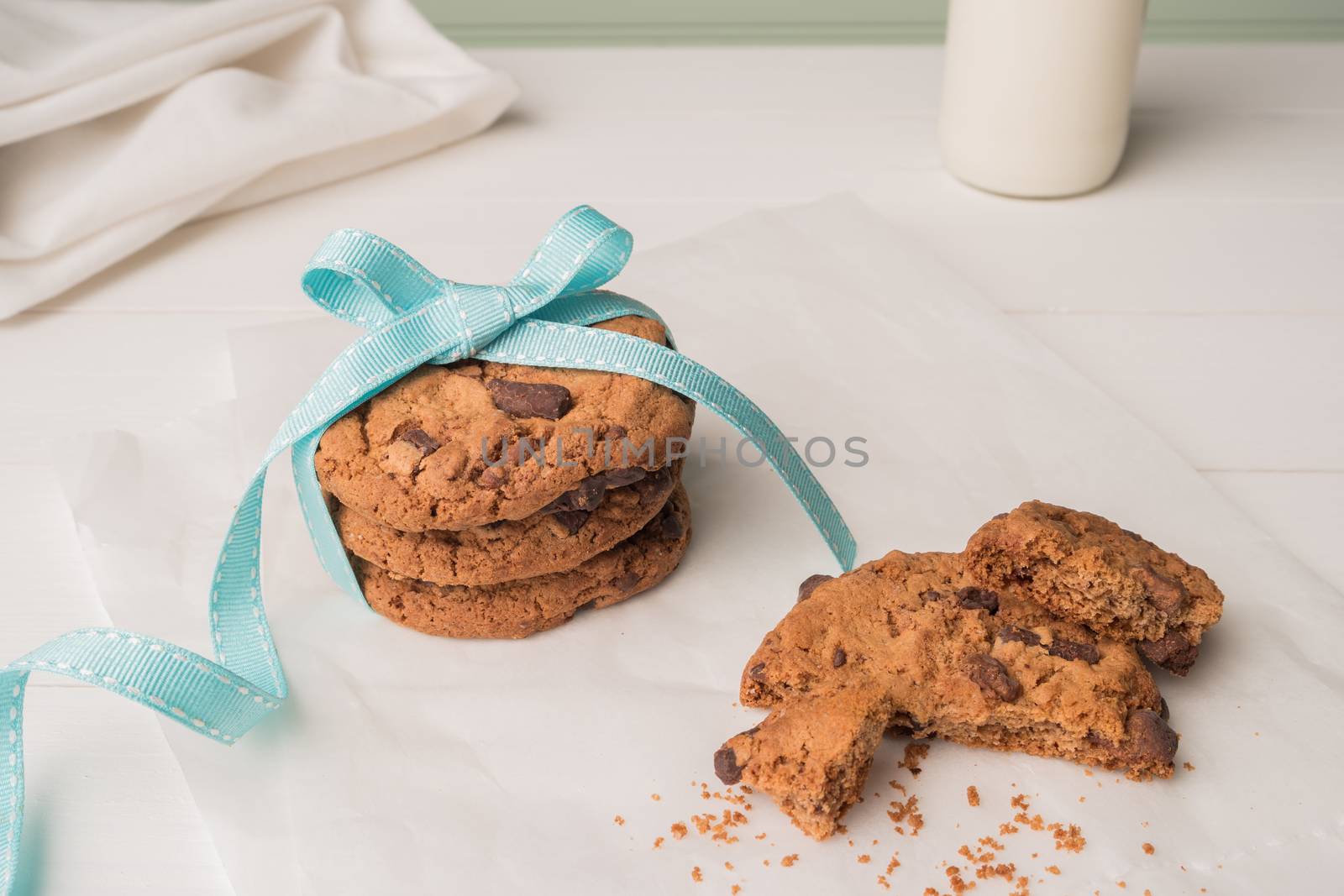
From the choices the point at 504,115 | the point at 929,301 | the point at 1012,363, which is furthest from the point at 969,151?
the point at 504,115

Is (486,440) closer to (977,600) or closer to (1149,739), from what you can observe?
Answer: (977,600)

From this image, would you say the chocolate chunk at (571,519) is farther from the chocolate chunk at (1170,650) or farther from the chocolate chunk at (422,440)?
the chocolate chunk at (1170,650)

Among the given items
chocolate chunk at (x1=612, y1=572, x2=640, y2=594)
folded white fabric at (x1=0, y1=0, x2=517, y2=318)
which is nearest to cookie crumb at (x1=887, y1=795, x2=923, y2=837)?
chocolate chunk at (x1=612, y1=572, x2=640, y2=594)

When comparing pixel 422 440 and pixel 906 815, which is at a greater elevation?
pixel 422 440

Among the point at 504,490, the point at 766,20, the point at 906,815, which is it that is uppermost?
the point at 504,490

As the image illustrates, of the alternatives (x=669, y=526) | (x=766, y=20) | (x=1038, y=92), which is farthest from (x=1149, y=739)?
(x=766, y=20)

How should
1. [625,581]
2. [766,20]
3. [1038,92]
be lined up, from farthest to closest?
[766,20] → [1038,92] → [625,581]

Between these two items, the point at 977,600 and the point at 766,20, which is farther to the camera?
the point at 766,20

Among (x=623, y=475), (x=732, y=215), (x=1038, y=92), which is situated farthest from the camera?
(x=732, y=215)
